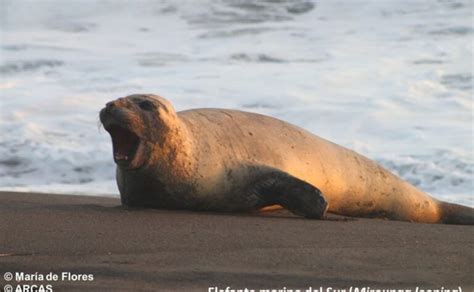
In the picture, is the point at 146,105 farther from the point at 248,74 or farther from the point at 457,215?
the point at 248,74

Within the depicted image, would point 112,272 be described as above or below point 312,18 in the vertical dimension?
above

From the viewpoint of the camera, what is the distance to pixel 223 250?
209 inches

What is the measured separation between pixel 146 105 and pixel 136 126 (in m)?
0.20

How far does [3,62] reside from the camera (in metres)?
17.4

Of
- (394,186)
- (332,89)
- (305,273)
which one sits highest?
(305,273)

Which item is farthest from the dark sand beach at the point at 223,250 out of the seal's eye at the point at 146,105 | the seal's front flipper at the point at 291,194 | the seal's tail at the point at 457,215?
the seal's tail at the point at 457,215

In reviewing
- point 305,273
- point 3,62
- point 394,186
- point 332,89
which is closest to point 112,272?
point 305,273

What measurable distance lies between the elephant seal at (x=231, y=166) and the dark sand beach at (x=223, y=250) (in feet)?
0.44

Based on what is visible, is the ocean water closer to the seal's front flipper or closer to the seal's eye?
the seal's front flipper

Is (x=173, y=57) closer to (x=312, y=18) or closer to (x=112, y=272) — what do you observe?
(x=312, y=18)

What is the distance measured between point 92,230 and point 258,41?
12.9 metres

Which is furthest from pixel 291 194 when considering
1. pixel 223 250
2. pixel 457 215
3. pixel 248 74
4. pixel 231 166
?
pixel 248 74

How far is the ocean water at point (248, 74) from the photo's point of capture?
11523mm

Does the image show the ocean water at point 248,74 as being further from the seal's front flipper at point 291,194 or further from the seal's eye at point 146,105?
the seal's eye at point 146,105
